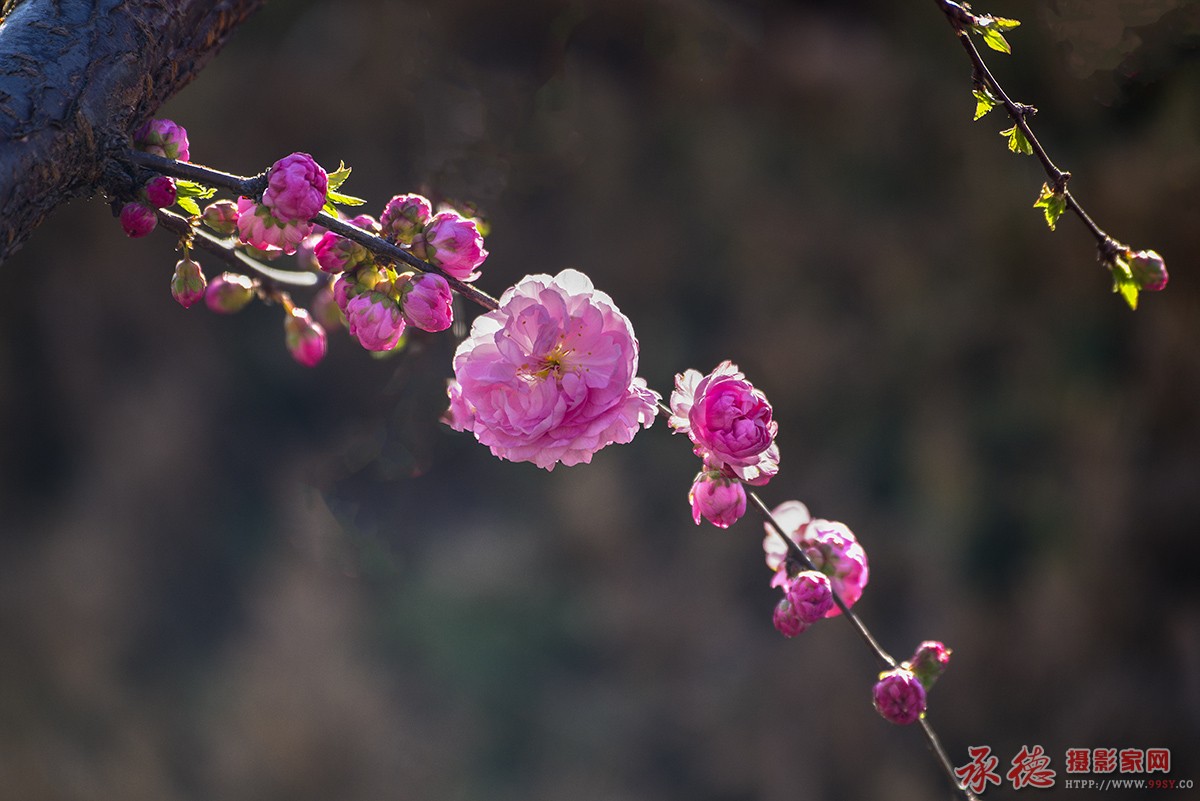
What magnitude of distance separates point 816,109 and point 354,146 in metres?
0.96

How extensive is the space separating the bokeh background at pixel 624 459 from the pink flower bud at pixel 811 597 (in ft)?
3.18

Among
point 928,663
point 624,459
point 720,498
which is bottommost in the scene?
point 624,459

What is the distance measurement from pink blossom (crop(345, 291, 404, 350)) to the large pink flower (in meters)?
0.04

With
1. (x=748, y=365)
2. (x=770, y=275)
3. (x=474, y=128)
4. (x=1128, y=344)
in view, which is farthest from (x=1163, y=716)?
(x=474, y=128)

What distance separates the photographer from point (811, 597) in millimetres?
488

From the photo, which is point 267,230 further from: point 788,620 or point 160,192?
point 788,620

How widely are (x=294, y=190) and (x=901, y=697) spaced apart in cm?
42

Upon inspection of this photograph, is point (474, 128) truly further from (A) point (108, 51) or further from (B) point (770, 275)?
(A) point (108, 51)

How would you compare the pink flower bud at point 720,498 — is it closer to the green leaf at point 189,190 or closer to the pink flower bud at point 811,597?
the pink flower bud at point 811,597

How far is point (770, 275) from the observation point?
5.88 ft

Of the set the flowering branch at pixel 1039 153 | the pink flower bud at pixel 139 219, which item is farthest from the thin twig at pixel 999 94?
the pink flower bud at pixel 139 219

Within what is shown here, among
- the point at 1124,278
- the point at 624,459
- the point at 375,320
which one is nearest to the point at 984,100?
the point at 1124,278

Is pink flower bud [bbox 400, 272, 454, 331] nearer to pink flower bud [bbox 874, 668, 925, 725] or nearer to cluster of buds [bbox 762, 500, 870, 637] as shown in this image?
cluster of buds [bbox 762, 500, 870, 637]

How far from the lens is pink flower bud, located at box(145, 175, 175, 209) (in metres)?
0.45
